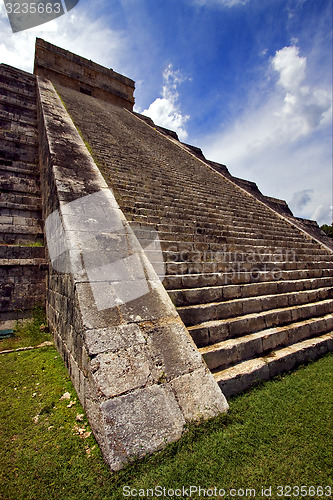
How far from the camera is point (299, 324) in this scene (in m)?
4.07

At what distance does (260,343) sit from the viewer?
3.30 m

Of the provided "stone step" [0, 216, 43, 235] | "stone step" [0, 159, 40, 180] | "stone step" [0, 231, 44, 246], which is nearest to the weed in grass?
"stone step" [0, 231, 44, 246]

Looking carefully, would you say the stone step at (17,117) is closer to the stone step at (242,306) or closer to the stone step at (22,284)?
the stone step at (22,284)

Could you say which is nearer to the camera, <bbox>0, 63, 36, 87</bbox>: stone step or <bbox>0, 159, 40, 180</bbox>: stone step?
<bbox>0, 159, 40, 180</bbox>: stone step

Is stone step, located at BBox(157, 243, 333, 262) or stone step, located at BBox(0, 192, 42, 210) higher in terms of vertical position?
stone step, located at BBox(0, 192, 42, 210)

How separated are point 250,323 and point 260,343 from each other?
31 cm

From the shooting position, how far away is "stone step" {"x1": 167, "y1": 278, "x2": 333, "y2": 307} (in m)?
3.35

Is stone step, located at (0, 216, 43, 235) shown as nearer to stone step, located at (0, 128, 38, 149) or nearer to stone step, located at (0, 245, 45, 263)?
stone step, located at (0, 245, 45, 263)

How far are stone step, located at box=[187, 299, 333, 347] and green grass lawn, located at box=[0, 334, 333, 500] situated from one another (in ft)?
2.42

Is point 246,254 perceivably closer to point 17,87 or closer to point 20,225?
point 20,225

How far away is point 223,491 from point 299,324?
315 centimetres

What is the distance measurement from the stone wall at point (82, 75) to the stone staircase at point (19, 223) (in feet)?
30.1

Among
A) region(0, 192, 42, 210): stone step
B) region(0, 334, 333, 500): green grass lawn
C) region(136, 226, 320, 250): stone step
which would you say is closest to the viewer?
region(0, 334, 333, 500): green grass lawn

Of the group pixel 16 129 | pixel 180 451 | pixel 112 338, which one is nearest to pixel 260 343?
pixel 180 451
